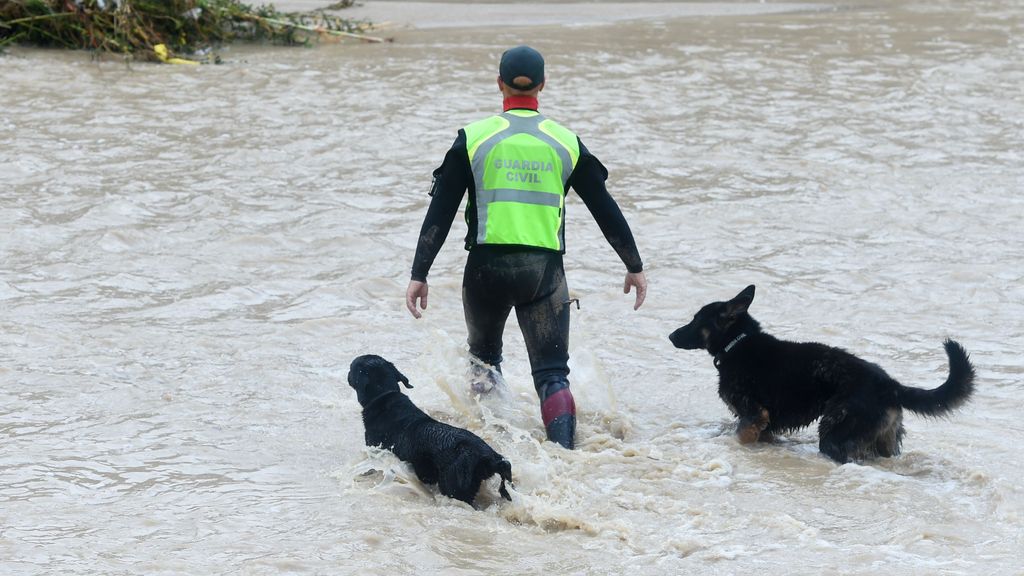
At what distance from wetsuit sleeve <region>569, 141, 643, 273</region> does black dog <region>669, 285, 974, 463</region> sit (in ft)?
2.19

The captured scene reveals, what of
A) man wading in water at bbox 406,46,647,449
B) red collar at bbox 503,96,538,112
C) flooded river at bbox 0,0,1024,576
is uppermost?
red collar at bbox 503,96,538,112

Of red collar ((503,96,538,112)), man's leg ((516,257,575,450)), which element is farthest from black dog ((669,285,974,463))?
red collar ((503,96,538,112))

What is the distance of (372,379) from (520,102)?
1528mm

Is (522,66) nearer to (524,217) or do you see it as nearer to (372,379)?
(524,217)

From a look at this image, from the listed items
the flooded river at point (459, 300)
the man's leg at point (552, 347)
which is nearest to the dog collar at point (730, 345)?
the flooded river at point (459, 300)

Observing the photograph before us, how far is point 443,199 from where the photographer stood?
238 inches

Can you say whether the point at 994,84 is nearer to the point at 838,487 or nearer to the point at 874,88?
the point at 874,88

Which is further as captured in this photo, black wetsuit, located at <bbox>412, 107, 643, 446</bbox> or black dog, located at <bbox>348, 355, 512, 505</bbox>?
black wetsuit, located at <bbox>412, 107, 643, 446</bbox>

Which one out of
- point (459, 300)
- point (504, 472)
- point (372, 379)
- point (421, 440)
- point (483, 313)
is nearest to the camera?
point (504, 472)

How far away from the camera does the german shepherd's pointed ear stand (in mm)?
6418

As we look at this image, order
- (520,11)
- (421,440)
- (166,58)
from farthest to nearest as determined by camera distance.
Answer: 1. (520,11)
2. (166,58)
3. (421,440)

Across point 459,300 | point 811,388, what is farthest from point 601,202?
point 459,300

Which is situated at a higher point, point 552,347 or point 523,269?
point 523,269

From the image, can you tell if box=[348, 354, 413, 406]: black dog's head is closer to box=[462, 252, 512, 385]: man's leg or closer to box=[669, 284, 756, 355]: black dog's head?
box=[462, 252, 512, 385]: man's leg
